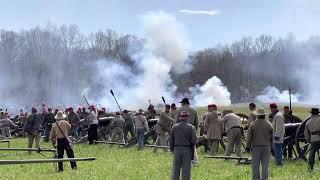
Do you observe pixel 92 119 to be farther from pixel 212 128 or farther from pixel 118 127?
pixel 212 128

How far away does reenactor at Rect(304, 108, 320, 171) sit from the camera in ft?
43.1

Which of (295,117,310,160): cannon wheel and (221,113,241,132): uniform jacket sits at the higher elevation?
(221,113,241,132): uniform jacket

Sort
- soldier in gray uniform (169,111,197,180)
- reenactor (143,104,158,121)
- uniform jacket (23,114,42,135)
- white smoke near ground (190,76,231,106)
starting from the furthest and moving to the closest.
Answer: white smoke near ground (190,76,231,106)
reenactor (143,104,158,121)
uniform jacket (23,114,42,135)
soldier in gray uniform (169,111,197,180)

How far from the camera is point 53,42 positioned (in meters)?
79.2

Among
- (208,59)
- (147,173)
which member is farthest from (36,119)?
(208,59)

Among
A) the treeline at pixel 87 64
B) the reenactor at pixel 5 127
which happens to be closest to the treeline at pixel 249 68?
the treeline at pixel 87 64

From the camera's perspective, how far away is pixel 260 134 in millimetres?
11469

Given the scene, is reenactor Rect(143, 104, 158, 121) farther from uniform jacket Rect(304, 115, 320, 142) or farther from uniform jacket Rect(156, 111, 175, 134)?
uniform jacket Rect(304, 115, 320, 142)

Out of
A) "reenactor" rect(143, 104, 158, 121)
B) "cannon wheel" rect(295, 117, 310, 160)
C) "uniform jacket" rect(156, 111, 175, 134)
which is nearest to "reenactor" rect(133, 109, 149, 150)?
"uniform jacket" rect(156, 111, 175, 134)

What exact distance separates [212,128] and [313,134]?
4.76 m

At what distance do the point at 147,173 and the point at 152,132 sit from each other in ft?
29.0

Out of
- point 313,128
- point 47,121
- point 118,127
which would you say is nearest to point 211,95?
point 47,121

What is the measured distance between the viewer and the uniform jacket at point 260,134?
11445 mm

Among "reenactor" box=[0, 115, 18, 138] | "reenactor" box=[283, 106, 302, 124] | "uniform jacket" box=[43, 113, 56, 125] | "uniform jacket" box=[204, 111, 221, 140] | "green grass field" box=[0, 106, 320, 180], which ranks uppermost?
"reenactor" box=[283, 106, 302, 124]
